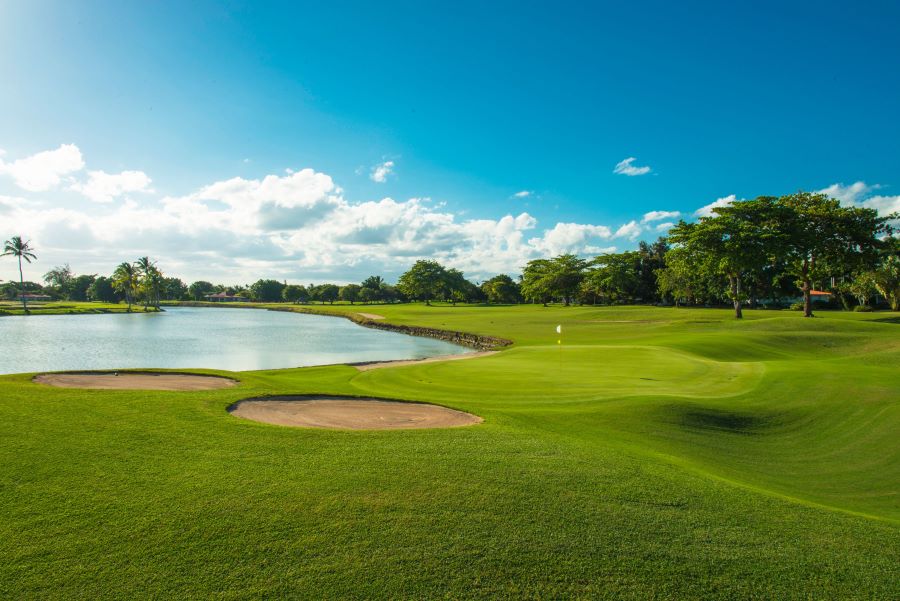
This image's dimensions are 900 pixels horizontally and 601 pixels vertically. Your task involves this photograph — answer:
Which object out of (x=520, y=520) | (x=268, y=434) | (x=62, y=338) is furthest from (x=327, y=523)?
(x=62, y=338)

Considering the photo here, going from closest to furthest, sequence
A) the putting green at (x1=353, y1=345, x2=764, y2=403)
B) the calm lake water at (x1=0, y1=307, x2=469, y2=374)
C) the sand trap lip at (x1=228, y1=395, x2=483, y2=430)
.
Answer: the sand trap lip at (x1=228, y1=395, x2=483, y2=430), the putting green at (x1=353, y1=345, x2=764, y2=403), the calm lake water at (x1=0, y1=307, x2=469, y2=374)

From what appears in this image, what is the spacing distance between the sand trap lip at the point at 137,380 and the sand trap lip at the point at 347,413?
3.76 meters

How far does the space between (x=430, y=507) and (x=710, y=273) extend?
61.8 m

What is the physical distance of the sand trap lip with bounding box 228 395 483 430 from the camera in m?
11.1

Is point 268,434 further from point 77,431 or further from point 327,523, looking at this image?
point 327,523

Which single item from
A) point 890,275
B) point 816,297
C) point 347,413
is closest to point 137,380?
point 347,413

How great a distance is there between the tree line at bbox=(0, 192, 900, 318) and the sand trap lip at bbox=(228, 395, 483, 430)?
44.0 m

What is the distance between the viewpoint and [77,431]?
847 centimetres

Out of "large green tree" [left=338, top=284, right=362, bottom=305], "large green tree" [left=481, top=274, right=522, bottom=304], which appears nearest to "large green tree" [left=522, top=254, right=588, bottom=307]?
"large green tree" [left=481, top=274, right=522, bottom=304]

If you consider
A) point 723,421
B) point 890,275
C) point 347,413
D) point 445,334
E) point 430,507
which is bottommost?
point 445,334

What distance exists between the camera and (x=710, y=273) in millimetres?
58469

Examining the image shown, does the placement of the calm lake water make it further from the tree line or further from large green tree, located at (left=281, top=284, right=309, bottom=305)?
large green tree, located at (left=281, top=284, right=309, bottom=305)

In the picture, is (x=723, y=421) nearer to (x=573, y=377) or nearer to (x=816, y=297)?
(x=573, y=377)

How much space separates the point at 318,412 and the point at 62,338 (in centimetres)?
5243
